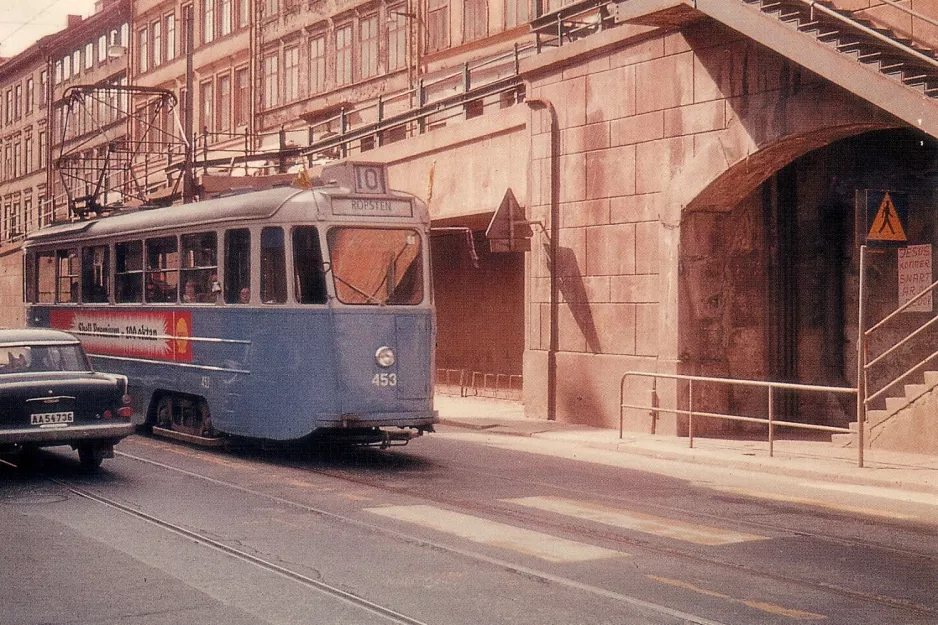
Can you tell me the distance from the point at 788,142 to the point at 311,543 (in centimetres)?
996

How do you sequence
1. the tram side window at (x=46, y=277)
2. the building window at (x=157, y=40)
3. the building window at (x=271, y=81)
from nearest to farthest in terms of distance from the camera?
the tram side window at (x=46, y=277) → the building window at (x=271, y=81) → the building window at (x=157, y=40)

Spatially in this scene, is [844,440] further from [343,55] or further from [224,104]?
[224,104]

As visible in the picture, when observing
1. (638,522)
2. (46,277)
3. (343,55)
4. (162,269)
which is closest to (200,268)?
(162,269)

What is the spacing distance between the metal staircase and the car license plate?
9.24 metres

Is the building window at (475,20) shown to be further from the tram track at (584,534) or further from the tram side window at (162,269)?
the tram track at (584,534)

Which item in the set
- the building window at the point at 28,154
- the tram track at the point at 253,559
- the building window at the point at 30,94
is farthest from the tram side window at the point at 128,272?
the building window at the point at 30,94

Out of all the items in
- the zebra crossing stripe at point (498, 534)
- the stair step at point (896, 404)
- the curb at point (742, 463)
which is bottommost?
the curb at point (742, 463)

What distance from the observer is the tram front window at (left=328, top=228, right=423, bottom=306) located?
569 inches

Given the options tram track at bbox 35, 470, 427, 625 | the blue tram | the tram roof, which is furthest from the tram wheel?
tram track at bbox 35, 470, 427, 625

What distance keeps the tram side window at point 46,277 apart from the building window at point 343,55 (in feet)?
60.6

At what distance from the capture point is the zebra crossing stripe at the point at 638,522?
991 cm

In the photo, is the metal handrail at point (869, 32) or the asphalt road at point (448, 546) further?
the metal handrail at point (869, 32)

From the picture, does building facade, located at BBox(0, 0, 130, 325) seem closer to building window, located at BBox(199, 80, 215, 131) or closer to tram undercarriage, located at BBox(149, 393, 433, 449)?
building window, located at BBox(199, 80, 215, 131)

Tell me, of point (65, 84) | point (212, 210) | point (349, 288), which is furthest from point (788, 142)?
point (65, 84)
